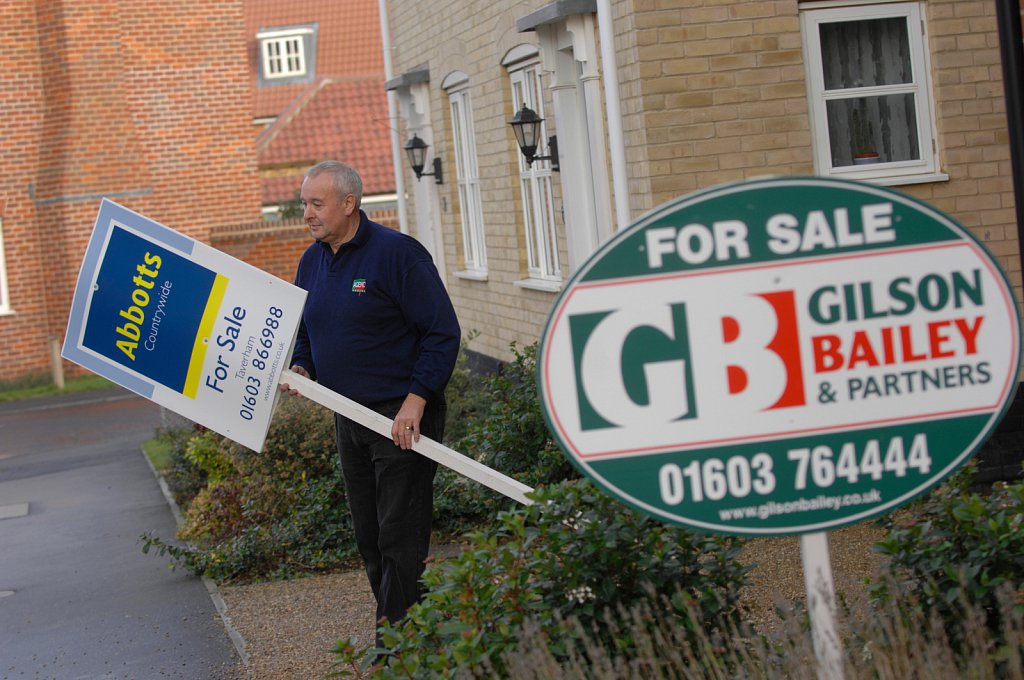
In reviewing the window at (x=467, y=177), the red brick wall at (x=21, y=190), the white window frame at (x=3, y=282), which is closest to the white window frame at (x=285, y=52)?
the red brick wall at (x=21, y=190)

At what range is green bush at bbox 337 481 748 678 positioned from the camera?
3.83 meters

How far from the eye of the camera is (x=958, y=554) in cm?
383

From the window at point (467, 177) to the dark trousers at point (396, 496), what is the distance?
7.40m

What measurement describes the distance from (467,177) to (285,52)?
33.2m

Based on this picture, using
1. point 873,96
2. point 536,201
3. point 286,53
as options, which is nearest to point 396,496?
point 873,96

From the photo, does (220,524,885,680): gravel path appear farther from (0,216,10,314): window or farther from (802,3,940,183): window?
(0,216,10,314): window

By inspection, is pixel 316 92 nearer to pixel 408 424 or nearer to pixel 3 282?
pixel 3 282

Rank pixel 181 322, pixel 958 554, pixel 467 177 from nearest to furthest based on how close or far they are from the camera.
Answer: pixel 958 554, pixel 181 322, pixel 467 177

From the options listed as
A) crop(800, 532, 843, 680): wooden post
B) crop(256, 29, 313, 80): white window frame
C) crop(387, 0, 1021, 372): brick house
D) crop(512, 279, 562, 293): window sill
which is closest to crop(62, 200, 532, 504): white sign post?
crop(800, 532, 843, 680): wooden post

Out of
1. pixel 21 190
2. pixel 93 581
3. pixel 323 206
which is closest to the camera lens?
pixel 323 206

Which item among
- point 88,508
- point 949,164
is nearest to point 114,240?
point 949,164

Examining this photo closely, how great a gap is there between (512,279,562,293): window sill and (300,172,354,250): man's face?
5.10 m

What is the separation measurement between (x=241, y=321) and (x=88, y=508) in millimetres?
6976

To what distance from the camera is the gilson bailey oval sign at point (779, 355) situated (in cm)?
321
